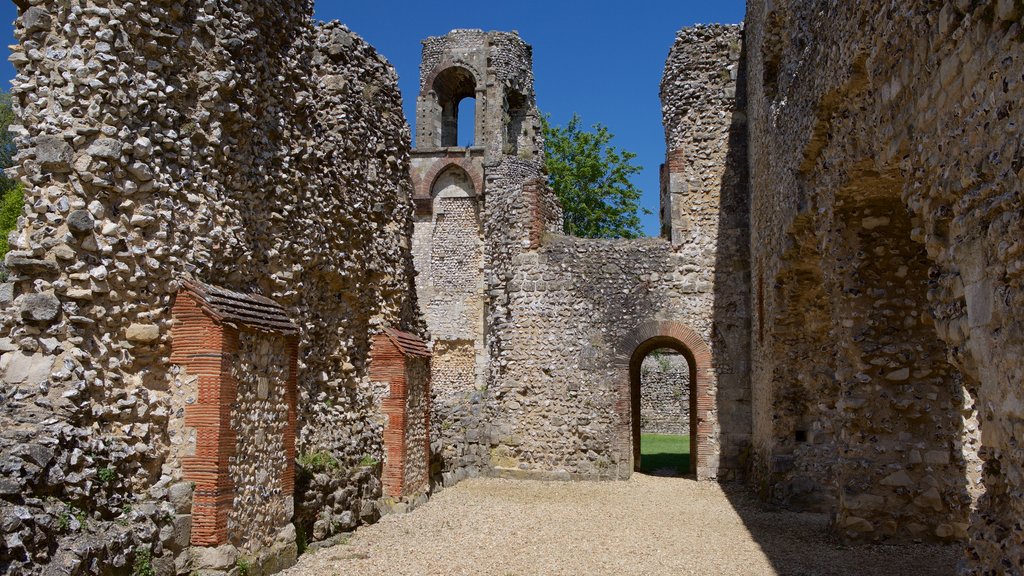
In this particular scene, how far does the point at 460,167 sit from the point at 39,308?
22.7m

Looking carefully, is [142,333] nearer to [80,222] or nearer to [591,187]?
[80,222]

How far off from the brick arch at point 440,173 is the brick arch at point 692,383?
13.6 m

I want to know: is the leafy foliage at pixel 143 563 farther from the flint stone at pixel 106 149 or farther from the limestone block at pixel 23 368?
the flint stone at pixel 106 149

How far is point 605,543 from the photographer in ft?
26.7

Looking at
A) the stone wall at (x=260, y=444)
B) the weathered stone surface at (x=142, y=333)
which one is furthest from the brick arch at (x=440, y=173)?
the weathered stone surface at (x=142, y=333)

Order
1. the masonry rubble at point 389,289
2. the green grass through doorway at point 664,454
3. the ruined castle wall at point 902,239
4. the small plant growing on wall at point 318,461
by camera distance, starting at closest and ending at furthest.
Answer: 1. the ruined castle wall at point 902,239
2. the masonry rubble at point 389,289
3. the small plant growing on wall at point 318,461
4. the green grass through doorway at point 664,454

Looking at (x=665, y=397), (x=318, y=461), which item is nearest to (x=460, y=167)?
(x=665, y=397)

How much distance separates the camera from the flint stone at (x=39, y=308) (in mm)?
4922

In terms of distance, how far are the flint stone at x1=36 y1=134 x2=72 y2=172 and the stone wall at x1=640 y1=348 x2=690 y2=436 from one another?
2236 cm

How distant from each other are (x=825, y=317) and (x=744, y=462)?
433cm

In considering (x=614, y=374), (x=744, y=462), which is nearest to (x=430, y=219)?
(x=614, y=374)

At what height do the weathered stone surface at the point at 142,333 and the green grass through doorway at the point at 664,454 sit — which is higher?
the weathered stone surface at the point at 142,333

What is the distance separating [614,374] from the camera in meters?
14.1

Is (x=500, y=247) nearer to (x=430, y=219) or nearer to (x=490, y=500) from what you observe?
(x=490, y=500)
